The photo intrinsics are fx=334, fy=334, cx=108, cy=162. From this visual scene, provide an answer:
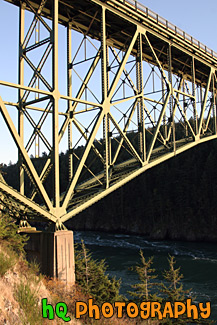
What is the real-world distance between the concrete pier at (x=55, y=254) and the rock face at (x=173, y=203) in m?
44.5

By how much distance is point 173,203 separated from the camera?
62844mm

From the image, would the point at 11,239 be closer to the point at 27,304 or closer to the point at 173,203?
the point at 27,304

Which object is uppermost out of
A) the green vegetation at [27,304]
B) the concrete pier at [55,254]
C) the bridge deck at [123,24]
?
the bridge deck at [123,24]

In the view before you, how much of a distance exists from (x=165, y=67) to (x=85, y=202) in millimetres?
16577

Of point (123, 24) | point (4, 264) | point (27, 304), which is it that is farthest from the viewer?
point (123, 24)

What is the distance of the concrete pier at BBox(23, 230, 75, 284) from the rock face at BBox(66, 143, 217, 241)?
4448cm

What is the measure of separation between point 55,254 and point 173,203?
5314cm

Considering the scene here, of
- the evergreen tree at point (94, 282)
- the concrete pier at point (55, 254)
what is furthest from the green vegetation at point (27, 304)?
the evergreen tree at point (94, 282)

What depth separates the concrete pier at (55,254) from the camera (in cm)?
1177

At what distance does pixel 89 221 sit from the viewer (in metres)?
79.5

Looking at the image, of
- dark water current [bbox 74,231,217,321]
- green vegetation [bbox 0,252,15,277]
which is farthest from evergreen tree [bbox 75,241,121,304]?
dark water current [bbox 74,231,217,321]

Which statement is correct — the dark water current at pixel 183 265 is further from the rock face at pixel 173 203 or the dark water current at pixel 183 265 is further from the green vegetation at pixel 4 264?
the rock face at pixel 173 203

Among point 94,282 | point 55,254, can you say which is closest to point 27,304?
point 55,254

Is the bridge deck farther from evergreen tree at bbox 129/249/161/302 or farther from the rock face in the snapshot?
the rock face
